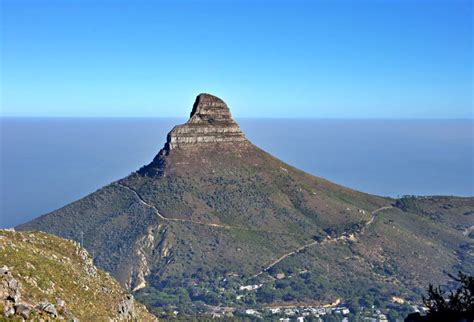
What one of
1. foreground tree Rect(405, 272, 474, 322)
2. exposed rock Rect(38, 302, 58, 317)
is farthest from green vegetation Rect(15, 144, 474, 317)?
foreground tree Rect(405, 272, 474, 322)

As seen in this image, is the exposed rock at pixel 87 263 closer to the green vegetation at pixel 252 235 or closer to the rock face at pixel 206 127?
the green vegetation at pixel 252 235

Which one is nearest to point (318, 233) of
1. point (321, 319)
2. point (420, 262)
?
point (420, 262)

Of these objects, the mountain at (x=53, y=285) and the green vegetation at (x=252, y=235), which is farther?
the green vegetation at (x=252, y=235)

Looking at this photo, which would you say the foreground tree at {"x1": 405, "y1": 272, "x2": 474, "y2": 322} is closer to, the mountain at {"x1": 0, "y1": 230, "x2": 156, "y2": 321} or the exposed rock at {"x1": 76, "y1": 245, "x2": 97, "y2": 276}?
the mountain at {"x1": 0, "y1": 230, "x2": 156, "y2": 321}

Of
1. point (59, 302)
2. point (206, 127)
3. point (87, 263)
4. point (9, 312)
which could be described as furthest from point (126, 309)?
point (206, 127)

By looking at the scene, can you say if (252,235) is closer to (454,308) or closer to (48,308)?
(454,308)

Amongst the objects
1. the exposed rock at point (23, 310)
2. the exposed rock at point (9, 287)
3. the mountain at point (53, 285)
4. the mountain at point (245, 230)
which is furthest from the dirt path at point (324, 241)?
the exposed rock at point (23, 310)
